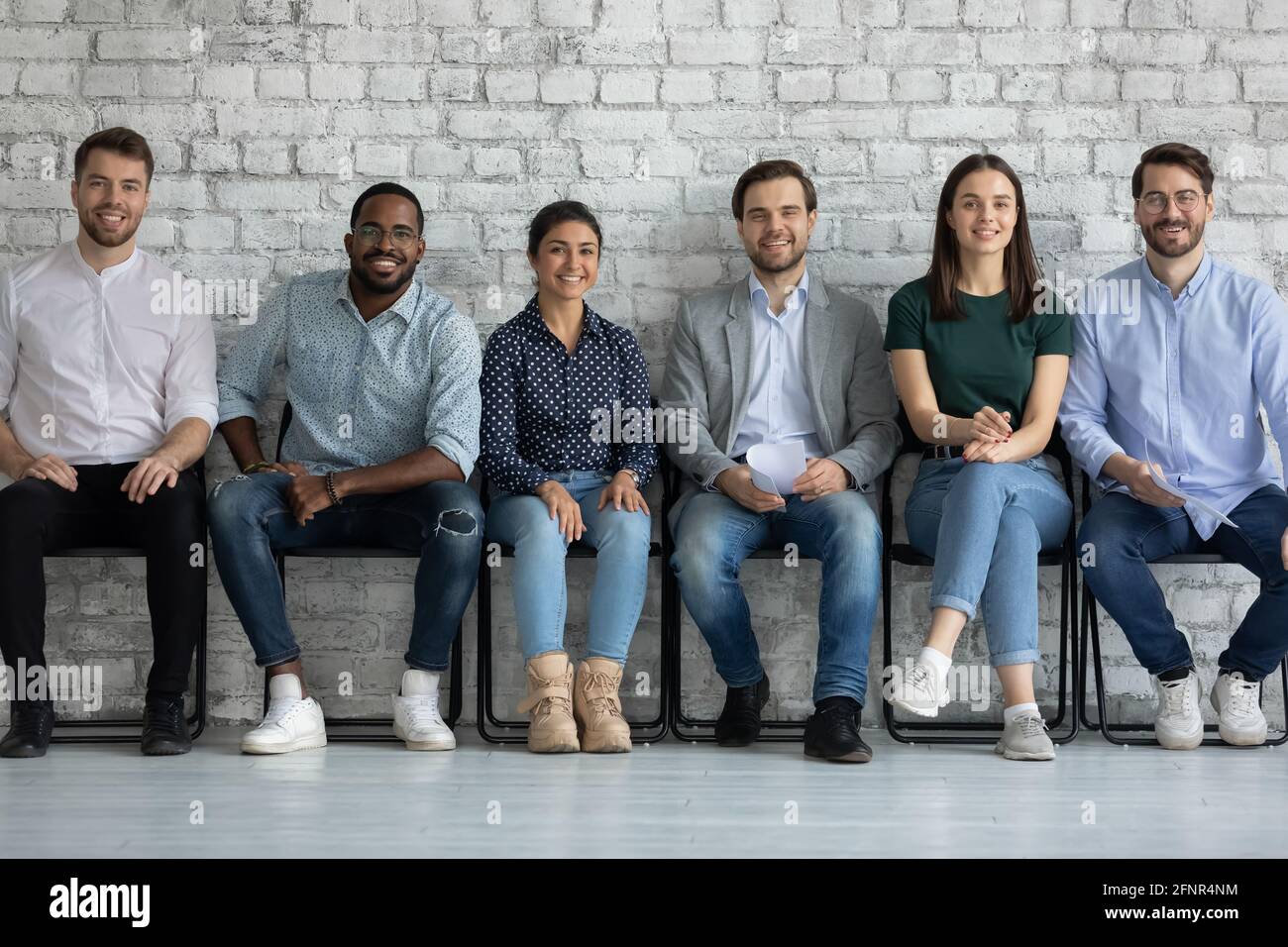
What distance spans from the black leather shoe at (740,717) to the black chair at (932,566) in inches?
12.6

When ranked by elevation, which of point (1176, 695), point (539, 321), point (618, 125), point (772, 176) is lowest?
point (1176, 695)

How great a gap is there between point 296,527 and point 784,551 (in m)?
1.16

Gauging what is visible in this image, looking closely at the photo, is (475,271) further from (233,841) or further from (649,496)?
(233,841)

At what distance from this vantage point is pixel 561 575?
10.2ft

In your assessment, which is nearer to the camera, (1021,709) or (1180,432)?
(1021,709)

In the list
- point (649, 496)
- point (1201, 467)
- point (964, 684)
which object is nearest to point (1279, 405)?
point (1201, 467)

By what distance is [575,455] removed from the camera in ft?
10.9

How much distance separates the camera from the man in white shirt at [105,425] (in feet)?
9.83

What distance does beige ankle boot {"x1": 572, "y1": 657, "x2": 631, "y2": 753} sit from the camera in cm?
303

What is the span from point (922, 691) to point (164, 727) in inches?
65.8

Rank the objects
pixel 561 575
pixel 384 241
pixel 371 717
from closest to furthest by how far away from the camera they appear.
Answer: pixel 561 575 → pixel 384 241 → pixel 371 717

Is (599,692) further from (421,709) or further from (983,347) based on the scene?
(983,347)

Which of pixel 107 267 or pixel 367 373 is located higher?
pixel 107 267

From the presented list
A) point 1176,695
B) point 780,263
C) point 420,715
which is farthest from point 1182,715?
point 420,715
